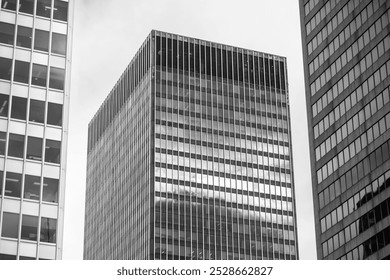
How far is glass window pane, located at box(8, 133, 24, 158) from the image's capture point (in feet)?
221

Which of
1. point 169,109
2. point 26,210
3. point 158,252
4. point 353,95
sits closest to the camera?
point 26,210

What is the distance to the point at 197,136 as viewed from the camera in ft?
637

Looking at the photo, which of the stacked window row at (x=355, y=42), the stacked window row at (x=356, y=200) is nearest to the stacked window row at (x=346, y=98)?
the stacked window row at (x=355, y=42)

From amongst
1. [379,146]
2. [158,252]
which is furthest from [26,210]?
[158,252]

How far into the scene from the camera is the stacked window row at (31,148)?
221ft

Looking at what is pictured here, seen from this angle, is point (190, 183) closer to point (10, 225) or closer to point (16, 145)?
point (16, 145)

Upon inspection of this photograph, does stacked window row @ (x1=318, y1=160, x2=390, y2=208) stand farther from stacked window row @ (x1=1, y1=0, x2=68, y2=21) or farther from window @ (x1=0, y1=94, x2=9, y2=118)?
window @ (x1=0, y1=94, x2=9, y2=118)

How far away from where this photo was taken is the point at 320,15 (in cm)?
12056

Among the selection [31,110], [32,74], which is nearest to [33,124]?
[31,110]

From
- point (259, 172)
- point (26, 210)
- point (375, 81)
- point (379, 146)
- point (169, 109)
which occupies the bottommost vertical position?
point (26, 210)

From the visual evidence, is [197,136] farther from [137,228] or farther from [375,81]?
[375,81]

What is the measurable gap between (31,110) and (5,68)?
4.33 meters

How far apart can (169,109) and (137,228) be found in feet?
92.8

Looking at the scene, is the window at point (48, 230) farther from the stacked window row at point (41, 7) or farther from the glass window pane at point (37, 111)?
the stacked window row at point (41, 7)
